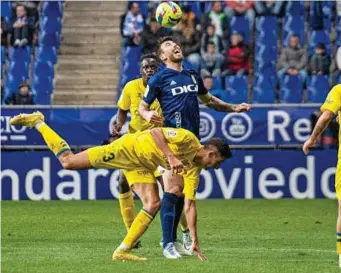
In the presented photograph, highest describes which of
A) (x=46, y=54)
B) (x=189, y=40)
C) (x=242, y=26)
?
(x=242, y=26)

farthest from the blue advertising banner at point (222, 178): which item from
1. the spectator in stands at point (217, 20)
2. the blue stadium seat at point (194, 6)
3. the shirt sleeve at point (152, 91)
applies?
the shirt sleeve at point (152, 91)

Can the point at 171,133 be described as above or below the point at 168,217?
above

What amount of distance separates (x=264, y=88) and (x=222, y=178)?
469 cm

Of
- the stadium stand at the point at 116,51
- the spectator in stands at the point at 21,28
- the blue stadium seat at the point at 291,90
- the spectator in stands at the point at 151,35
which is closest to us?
the blue stadium seat at the point at 291,90

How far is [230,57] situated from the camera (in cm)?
2555

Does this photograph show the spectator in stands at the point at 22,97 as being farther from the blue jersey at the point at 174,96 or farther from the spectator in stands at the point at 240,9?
the blue jersey at the point at 174,96

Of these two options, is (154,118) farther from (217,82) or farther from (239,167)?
(217,82)

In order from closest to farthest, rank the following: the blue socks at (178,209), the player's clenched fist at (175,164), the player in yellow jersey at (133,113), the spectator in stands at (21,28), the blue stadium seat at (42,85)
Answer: the player's clenched fist at (175,164)
the blue socks at (178,209)
the player in yellow jersey at (133,113)
the blue stadium seat at (42,85)
the spectator in stands at (21,28)

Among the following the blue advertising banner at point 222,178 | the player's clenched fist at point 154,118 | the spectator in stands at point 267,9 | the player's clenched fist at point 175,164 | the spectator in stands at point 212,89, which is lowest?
the blue advertising banner at point 222,178

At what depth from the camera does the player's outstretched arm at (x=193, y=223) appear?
39.9 feet

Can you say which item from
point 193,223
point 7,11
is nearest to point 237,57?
point 7,11

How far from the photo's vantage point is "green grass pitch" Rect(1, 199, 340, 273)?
11.5 m

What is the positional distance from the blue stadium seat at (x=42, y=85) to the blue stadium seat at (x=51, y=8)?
210 centimetres

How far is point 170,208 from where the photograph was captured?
488 inches
